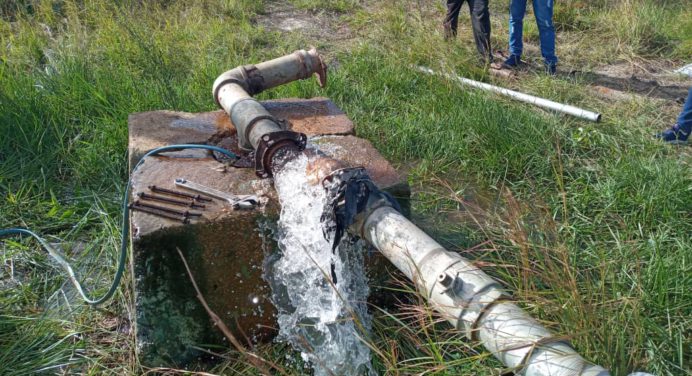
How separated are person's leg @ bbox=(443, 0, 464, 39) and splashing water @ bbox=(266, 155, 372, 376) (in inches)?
147

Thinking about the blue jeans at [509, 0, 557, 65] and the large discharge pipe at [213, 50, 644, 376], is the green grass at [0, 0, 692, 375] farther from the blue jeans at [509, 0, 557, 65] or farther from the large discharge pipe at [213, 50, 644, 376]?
the blue jeans at [509, 0, 557, 65]

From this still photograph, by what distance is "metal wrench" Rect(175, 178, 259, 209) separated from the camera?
2.50 meters

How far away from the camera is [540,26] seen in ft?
18.5

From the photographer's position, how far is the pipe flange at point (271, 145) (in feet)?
8.70

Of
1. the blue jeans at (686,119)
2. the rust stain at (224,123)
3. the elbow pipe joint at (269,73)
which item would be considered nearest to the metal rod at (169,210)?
the rust stain at (224,123)

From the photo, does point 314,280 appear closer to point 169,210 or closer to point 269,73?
point 169,210

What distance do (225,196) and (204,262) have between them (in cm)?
29

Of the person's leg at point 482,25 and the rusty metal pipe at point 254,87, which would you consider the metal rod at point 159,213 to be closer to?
the rusty metal pipe at point 254,87

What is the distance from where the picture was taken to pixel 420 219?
3.53 metres

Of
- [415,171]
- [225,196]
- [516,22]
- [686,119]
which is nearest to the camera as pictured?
[225,196]

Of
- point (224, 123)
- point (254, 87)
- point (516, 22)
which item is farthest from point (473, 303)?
point (516, 22)

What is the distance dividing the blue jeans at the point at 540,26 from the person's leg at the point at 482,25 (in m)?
0.23

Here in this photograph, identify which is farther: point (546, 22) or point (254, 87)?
point (546, 22)

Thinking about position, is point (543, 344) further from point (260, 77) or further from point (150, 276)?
point (260, 77)
